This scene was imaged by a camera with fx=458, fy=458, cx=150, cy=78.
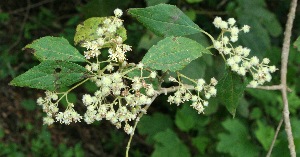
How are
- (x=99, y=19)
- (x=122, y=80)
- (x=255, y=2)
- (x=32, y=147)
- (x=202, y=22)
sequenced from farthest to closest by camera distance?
(x=32, y=147) → (x=202, y=22) → (x=255, y=2) → (x=99, y=19) → (x=122, y=80)

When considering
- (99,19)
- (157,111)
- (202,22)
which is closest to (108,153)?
(157,111)

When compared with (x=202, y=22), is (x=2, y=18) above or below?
above

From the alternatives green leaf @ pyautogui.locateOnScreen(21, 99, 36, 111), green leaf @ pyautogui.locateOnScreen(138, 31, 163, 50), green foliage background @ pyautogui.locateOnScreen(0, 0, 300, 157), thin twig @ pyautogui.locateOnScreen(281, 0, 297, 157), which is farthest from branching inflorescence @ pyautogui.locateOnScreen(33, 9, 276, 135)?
green leaf @ pyautogui.locateOnScreen(21, 99, 36, 111)

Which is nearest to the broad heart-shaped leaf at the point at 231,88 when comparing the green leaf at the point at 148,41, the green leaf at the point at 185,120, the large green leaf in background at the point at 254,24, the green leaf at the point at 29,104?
the green leaf at the point at 148,41

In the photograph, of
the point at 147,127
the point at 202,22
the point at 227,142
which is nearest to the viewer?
the point at 202,22

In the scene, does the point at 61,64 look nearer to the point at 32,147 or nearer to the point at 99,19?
the point at 99,19

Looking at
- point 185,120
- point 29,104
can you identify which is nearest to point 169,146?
point 185,120

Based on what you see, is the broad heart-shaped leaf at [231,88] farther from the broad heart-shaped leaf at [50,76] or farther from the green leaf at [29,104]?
the green leaf at [29,104]

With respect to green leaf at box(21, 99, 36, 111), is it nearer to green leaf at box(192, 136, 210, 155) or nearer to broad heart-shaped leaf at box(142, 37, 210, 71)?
green leaf at box(192, 136, 210, 155)
